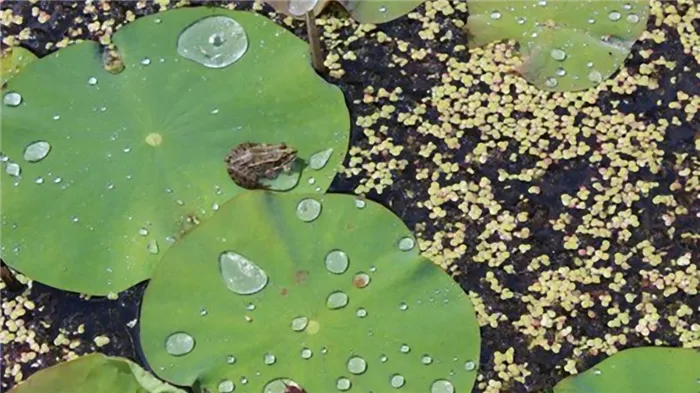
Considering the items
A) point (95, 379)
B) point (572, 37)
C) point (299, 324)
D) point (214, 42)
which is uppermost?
point (572, 37)

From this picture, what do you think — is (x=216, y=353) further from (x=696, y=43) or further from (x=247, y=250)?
(x=696, y=43)

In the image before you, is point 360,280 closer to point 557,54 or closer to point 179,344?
point 179,344

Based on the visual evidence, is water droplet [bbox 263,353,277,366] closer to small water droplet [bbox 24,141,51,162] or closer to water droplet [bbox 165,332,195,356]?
water droplet [bbox 165,332,195,356]

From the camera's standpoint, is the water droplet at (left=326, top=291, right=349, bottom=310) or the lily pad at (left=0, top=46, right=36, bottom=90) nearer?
the water droplet at (left=326, top=291, right=349, bottom=310)

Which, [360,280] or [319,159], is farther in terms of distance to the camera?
[319,159]

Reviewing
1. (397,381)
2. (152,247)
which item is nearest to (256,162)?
(152,247)

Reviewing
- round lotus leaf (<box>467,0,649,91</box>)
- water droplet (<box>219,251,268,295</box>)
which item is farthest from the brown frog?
round lotus leaf (<box>467,0,649,91</box>)

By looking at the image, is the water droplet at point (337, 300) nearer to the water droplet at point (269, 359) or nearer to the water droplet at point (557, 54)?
the water droplet at point (269, 359)
